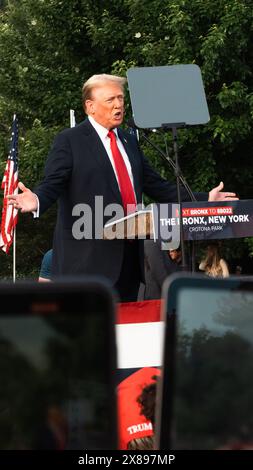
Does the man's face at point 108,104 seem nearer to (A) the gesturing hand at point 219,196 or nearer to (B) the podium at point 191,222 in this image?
(B) the podium at point 191,222

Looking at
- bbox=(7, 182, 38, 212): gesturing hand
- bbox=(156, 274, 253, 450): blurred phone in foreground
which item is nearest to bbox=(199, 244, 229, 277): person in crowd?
bbox=(7, 182, 38, 212): gesturing hand

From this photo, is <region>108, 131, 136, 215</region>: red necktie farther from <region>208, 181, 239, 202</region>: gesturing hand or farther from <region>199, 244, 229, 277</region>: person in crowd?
<region>199, 244, 229, 277</region>: person in crowd

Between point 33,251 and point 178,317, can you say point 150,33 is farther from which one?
point 178,317

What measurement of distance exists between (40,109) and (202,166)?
166 inches

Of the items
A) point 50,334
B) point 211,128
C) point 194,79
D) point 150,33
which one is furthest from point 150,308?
point 150,33

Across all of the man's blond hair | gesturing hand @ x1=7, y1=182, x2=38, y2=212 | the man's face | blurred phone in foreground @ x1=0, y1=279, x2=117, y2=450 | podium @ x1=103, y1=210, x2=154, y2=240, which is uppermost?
the man's blond hair

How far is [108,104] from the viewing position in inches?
190

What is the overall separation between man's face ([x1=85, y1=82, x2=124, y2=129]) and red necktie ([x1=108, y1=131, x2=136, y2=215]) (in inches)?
2.8

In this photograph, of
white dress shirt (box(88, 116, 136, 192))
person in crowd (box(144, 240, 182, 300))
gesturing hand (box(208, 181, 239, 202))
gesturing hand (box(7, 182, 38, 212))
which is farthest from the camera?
person in crowd (box(144, 240, 182, 300))

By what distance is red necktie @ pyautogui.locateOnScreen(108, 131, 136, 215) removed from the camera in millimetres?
4758

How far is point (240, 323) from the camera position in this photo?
144 cm

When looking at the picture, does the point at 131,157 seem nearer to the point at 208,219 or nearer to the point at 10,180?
the point at 208,219

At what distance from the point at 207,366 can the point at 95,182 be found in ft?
11.1

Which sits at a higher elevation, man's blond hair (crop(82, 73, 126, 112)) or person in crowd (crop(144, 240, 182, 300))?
man's blond hair (crop(82, 73, 126, 112))
